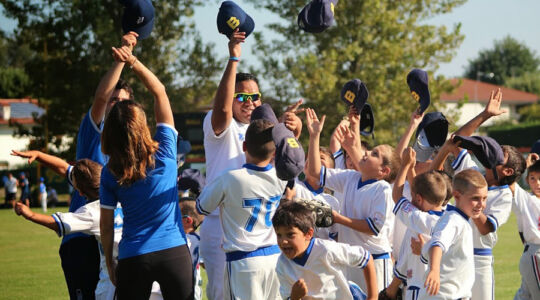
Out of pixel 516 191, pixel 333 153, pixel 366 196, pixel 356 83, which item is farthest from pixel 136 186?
pixel 516 191

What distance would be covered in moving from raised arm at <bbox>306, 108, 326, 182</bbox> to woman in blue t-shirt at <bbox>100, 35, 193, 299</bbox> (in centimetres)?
143

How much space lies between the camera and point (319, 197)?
6613 mm

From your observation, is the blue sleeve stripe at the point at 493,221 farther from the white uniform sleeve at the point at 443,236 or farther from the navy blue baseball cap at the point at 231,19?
the navy blue baseball cap at the point at 231,19

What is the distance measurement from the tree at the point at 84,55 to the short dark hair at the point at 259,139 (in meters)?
33.5

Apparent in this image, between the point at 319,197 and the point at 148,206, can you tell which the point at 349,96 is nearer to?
the point at 319,197

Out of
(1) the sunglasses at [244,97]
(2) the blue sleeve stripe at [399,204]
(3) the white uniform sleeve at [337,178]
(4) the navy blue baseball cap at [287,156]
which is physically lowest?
(2) the blue sleeve stripe at [399,204]

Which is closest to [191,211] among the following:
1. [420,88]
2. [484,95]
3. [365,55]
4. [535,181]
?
[420,88]

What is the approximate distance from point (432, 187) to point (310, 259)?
1419 mm

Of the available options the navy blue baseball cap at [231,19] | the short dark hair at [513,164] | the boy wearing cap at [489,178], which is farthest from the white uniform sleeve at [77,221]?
the short dark hair at [513,164]

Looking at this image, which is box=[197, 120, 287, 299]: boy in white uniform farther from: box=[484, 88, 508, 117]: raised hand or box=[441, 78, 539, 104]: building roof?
box=[441, 78, 539, 104]: building roof

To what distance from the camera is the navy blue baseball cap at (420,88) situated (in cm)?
745

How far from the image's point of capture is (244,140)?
18.9 ft

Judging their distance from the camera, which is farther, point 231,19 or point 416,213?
point 416,213

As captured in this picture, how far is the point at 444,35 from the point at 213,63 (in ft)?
41.4
